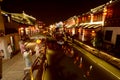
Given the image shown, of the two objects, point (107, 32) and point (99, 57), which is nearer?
point (99, 57)

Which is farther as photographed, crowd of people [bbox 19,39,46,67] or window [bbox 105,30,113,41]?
window [bbox 105,30,113,41]

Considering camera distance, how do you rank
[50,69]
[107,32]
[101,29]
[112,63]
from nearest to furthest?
[50,69], [112,63], [107,32], [101,29]

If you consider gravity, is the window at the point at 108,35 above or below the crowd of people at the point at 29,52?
above

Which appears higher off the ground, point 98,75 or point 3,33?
point 3,33

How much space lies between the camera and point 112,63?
1430 cm

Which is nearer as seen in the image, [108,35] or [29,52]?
[29,52]

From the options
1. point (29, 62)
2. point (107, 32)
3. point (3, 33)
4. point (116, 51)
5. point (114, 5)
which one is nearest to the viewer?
point (29, 62)

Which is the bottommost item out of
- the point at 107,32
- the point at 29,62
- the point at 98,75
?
the point at 98,75

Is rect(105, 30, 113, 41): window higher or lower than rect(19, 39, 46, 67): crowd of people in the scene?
higher

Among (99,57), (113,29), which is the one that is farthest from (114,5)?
(99,57)

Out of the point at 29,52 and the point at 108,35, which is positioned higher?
the point at 108,35

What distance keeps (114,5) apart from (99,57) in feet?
24.9

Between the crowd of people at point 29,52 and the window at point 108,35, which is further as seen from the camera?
the window at point 108,35

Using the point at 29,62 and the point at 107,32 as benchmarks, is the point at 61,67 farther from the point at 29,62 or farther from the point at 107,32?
the point at 107,32
